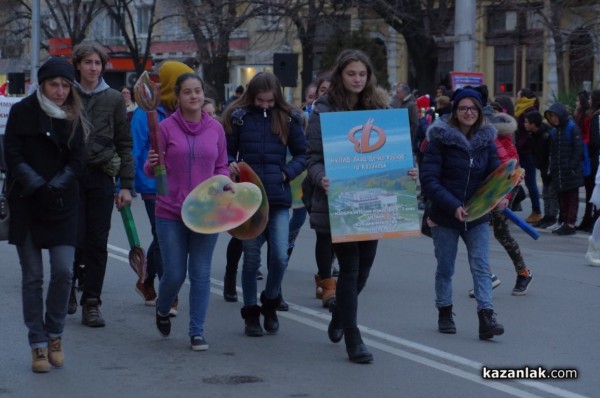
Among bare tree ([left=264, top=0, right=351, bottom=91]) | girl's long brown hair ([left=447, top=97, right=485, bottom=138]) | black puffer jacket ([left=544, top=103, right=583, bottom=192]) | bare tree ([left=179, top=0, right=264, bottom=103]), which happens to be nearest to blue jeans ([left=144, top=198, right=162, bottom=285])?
girl's long brown hair ([left=447, top=97, right=485, bottom=138])

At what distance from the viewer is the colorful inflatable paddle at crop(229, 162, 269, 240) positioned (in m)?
7.87

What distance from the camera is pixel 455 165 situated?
817 centimetres

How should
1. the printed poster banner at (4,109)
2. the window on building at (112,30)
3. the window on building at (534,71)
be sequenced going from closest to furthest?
1. the printed poster banner at (4,109)
2. the window on building at (534,71)
3. the window on building at (112,30)

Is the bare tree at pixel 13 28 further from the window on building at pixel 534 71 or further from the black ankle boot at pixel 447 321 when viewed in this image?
the black ankle boot at pixel 447 321

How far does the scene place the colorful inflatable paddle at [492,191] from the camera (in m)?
8.10

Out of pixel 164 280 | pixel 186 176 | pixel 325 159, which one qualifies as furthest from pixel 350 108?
pixel 164 280

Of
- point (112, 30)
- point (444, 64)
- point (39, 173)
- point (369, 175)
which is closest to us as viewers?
point (39, 173)

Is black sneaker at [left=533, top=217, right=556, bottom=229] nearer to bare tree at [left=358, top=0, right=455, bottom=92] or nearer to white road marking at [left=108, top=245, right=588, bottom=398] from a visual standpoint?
white road marking at [left=108, top=245, right=588, bottom=398]

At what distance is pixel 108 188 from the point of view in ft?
27.8

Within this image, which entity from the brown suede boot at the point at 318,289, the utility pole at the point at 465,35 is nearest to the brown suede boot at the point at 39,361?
the brown suede boot at the point at 318,289

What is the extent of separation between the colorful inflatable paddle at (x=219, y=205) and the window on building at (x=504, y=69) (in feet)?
128

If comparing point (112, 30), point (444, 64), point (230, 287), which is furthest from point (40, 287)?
point (112, 30)

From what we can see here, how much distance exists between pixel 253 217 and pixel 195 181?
512 millimetres

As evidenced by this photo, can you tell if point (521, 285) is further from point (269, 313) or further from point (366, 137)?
point (366, 137)
